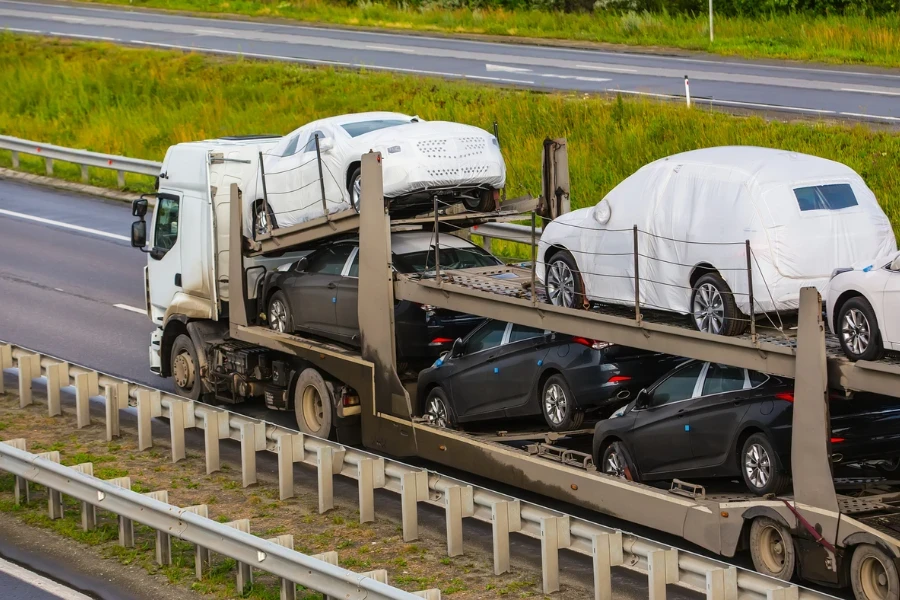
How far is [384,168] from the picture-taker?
47.6 ft

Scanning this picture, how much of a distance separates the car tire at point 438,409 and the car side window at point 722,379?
3.35 m

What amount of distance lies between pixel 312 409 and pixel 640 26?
23.7 m

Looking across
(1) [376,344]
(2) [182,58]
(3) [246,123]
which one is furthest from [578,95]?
(1) [376,344]

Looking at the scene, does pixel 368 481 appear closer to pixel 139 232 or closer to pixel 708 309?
pixel 708 309

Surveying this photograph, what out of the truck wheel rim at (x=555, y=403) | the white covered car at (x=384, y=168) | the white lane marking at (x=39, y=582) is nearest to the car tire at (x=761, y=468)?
the truck wheel rim at (x=555, y=403)

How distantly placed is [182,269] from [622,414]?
23.4 feet

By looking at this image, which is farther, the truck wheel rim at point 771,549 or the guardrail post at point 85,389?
the guardrail post at point 85,389

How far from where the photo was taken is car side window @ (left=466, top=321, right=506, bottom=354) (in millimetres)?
13797

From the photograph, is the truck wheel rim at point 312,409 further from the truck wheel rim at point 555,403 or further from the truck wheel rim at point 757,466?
the truck wheel rim at point 757,466

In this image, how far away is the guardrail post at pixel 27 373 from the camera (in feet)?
54.1

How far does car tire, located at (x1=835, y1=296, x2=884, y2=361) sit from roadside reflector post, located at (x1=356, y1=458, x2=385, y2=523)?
4.21 m

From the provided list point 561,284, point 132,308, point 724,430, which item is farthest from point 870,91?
point 724,430

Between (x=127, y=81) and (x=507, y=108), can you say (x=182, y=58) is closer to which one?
(x=127, y=81)

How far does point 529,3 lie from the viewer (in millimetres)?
42344
